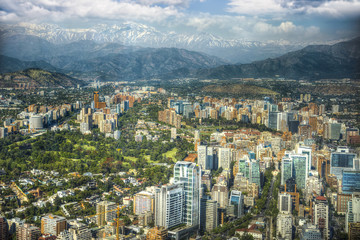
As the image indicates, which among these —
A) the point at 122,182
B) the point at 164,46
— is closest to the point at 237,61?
the point at 164,46

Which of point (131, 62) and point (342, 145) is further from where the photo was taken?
point (131, 62)

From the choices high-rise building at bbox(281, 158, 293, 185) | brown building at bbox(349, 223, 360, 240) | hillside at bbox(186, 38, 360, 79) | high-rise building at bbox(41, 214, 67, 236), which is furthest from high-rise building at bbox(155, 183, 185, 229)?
hillside at bbox(186, 38, 360, 79)

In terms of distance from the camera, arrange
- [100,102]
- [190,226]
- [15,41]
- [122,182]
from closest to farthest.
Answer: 1. [190,226]
2. [122,182]
3. [100,102]
4. [15,41]

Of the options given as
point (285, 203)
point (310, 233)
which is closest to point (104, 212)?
point (285, 203)

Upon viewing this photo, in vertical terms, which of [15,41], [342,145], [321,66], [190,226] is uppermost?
[15,41]

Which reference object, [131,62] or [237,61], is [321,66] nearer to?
[237,61]

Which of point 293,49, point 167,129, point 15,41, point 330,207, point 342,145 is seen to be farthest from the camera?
point 15,41

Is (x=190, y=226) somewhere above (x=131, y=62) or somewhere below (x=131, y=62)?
below
